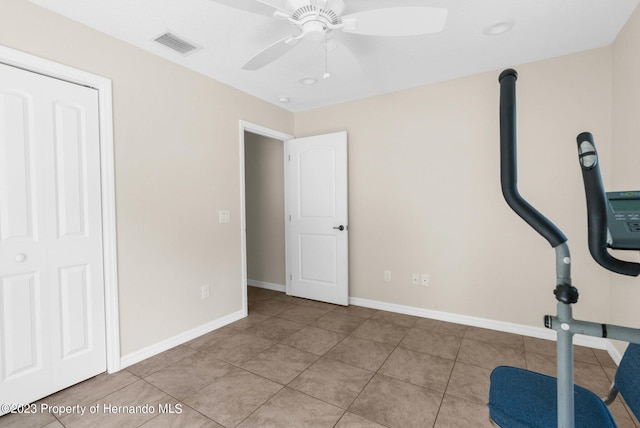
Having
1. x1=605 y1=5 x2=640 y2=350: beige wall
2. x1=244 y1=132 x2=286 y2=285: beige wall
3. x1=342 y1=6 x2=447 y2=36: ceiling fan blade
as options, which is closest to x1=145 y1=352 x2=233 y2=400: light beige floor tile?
x1=244 y1=132 x2=286 y2=285: beige wall

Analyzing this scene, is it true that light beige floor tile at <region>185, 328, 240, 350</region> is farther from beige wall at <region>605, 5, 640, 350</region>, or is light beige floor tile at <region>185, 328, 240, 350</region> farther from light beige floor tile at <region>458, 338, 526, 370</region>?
beige wall at <region>605, 5, 640, 350</region>

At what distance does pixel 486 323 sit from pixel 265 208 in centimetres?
304

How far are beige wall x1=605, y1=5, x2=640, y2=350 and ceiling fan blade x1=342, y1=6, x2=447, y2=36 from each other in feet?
4.93

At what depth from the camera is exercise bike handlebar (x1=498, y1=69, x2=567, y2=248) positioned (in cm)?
72

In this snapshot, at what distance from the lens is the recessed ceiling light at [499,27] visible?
2012 mm

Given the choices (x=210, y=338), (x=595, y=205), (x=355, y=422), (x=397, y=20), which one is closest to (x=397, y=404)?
(x=355, y=422)

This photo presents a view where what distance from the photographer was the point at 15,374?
1.77 metres

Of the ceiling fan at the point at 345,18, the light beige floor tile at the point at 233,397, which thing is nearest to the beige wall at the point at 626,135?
the ceiling fan at the point at 345,18

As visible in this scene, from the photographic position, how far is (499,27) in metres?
2.07

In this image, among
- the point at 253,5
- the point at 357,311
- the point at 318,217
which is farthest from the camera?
the point at 318,217

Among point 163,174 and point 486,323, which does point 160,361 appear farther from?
point 486,323

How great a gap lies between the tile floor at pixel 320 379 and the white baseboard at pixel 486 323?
8 cm

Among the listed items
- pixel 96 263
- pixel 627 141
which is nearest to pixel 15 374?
pixel 96 263

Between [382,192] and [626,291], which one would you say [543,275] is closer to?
[626,291]
